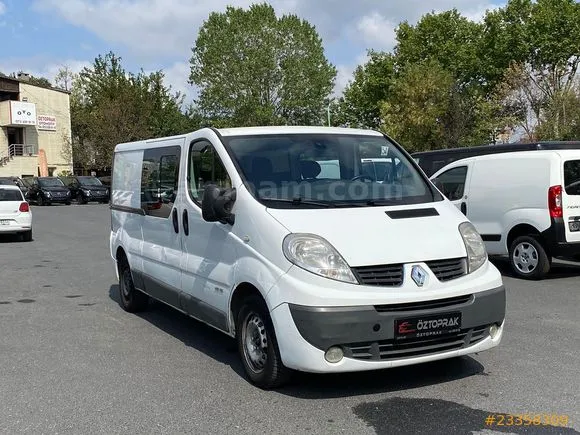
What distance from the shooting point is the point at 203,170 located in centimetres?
570

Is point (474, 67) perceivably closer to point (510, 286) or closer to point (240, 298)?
point (510, 286)

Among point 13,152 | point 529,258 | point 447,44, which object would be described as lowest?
point 529,258

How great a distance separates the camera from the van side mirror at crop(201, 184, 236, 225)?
4.96 m

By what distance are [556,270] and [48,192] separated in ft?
101

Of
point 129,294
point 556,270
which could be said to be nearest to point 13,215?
point 129,294

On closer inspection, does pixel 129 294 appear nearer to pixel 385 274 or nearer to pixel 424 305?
pixel 385 274

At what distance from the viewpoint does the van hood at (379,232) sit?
4430 mm

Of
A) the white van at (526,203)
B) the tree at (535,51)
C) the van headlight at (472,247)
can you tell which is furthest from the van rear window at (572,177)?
the tree at (535,51)

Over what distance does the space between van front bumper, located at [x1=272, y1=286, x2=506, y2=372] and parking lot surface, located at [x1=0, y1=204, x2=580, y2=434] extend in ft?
1.01

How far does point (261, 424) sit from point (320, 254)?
1166mm

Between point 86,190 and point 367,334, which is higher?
point 86,190

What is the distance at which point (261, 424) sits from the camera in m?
4.12

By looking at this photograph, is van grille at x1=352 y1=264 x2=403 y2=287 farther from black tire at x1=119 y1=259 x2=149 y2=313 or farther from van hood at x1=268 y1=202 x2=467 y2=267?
black tire at x1=119 y1=259 x2=149 y2=313

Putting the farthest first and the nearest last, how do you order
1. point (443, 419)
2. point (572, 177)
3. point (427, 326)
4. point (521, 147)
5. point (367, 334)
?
point (521, 147) → point (572, 177) → point (427, 326) → point (367, 334) → point (443, 419)
